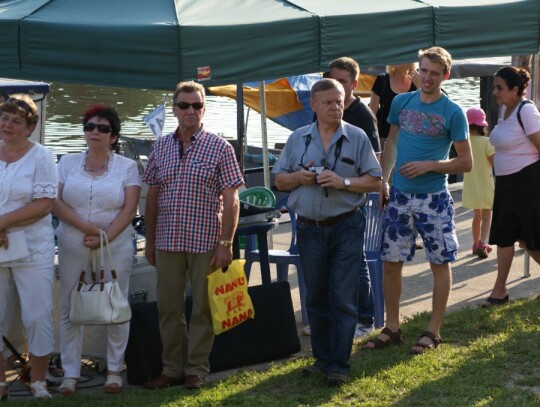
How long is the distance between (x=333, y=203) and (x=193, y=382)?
1.29 metres

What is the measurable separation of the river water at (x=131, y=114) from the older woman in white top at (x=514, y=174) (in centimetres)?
832

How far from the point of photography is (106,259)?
6.23 meters

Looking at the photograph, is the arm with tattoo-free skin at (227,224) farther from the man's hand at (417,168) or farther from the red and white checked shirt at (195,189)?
the man's hand at (417,168)

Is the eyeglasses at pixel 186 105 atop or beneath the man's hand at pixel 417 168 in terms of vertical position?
atop

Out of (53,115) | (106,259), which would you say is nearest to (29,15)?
(106,259)

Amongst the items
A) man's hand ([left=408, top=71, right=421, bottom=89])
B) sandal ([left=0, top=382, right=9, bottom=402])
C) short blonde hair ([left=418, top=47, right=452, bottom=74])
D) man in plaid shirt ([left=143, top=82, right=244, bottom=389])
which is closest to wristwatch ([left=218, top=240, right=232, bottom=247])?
man in plaid shirt ([left=143, top=82, right=244, bottom=389])

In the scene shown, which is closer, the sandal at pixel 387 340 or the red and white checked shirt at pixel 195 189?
the red and white checked shirt at pixel 195 189

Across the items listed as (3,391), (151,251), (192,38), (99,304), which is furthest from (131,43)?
(3,391)

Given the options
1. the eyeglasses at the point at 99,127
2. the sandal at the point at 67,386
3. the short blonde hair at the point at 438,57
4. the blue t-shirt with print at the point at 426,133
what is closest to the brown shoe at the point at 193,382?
the sandal at the point at 67,386

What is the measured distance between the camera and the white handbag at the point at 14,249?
5.95 m

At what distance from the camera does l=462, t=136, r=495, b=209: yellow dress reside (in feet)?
32.8

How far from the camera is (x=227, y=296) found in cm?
631

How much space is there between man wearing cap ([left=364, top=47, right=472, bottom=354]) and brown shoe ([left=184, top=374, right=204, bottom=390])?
1240 millimetres

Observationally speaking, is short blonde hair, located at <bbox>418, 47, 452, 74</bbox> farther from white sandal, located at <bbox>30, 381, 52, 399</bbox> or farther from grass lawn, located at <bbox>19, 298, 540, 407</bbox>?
white sandal, located at <bbox>30, 381, 52, 399</bbox>
